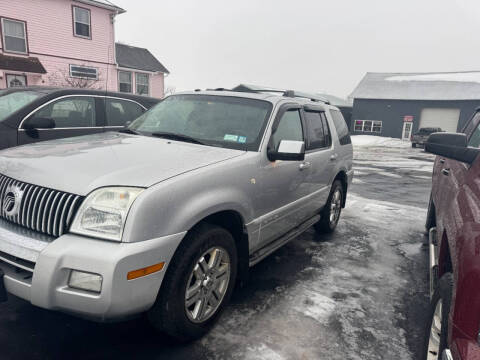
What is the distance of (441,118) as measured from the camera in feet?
106

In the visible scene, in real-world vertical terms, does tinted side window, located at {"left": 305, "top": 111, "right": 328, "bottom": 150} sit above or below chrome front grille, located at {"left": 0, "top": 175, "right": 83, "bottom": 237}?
above

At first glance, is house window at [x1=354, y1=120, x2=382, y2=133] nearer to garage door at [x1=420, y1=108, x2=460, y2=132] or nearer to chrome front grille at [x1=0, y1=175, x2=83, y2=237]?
garage door at [x1=420, y1=108, x2=460, y2=132]

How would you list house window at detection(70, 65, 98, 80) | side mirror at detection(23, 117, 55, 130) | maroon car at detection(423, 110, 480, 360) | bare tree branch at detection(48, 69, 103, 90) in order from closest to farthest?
maroon car at detection(423, 110, 480, 360), side mirror at detection(23, 117, 55, 130), bare tree branch at detection(48, 69, 103, 90), house window at detection(70, 65, 98, 80)

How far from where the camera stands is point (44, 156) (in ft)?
8.61

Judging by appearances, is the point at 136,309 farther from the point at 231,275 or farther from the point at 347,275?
the point at 347,275

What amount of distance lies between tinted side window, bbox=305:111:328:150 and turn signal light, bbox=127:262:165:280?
96.2 inches

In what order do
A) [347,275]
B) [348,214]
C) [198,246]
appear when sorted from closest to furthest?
1. [198,246]
2. [347,275]
3. [348,214]

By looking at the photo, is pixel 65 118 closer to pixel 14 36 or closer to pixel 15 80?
pixel 15 80

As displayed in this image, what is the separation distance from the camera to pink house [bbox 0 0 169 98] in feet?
54.4

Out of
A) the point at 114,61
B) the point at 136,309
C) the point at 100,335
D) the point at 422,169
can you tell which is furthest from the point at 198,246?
the point at 114,61

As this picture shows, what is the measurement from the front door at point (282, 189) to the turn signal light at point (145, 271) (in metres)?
1.16

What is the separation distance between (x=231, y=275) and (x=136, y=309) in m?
0.96

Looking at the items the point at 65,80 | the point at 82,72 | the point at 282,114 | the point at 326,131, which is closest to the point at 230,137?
the point at 282,114

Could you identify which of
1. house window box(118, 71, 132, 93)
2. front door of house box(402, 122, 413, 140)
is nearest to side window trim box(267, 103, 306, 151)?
house window box(118, 71, 132, 93)
